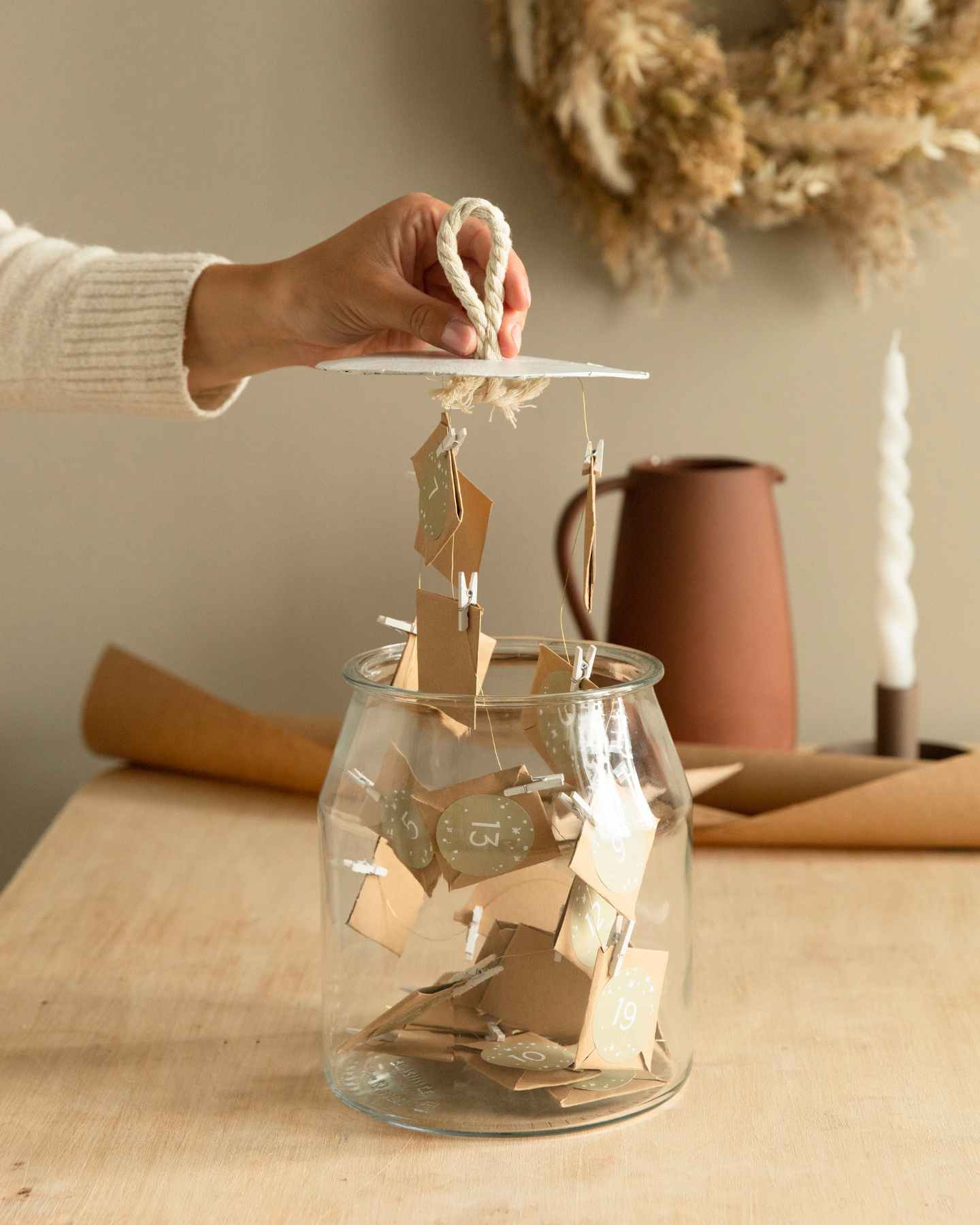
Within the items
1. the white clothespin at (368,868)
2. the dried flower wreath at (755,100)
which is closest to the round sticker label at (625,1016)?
the white clothespin at (368,868)

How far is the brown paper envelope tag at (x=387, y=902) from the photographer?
553 mm

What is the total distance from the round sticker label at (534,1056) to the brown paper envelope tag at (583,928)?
0.03 metres

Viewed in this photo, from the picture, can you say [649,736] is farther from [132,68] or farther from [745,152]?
[132,68]

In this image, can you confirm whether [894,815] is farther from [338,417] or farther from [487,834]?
[338,417]

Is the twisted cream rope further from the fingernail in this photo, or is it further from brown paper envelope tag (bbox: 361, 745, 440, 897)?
brown paper envelope tag (bbox: 361, 745, 440, 897)

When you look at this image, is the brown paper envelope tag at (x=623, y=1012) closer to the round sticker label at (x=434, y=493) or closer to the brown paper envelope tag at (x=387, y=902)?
the brown paper envelope tag at (x=387, y=902)

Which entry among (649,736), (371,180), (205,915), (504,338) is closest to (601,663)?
(649,736)

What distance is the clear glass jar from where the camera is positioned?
1.68 feet

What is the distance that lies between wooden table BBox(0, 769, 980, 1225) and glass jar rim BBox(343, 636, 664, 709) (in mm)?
168

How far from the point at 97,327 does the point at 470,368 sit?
33 centimetres

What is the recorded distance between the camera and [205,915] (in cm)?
75

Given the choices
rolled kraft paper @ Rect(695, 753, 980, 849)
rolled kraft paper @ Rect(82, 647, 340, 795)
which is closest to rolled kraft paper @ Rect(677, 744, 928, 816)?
rolled kraft paper @ Rect(695, 753, 980, 849)

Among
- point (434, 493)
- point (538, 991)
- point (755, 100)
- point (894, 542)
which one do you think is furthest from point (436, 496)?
point (755, 100)

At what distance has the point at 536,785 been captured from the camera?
0.51 meters
